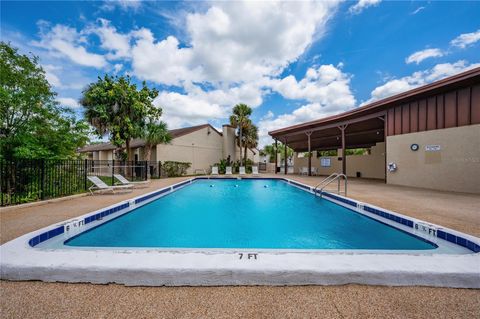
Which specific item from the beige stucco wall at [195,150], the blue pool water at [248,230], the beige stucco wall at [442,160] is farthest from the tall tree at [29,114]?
the beige stucco wall at [442,160]

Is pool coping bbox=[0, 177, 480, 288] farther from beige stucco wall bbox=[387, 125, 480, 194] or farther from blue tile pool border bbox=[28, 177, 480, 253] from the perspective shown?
beige stucco wall bbox=[387, 125, 480, 194]

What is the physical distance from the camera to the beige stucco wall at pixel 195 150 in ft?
59.2

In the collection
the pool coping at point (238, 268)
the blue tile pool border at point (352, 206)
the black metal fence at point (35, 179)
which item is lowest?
the blue tile pool border at point (352, 206)

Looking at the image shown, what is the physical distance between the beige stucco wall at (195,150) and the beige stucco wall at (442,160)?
16.4 m

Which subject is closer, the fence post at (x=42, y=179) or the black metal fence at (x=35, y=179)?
the black metal fence at (x=35, y=179)

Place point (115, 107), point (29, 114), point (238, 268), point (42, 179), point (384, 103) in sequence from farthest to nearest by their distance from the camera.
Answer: point (115, 107) < point (384, 103) < point (29, 114) < point (42, 179) < point (238, 268)

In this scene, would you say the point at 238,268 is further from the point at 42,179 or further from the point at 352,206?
the point at 42,179

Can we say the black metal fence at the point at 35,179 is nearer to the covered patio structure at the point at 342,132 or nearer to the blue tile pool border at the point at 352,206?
the blue tile pool border at the point at 352,206

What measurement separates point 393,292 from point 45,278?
3677 mm

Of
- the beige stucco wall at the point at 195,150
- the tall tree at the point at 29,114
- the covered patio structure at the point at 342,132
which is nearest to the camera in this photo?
the tall tree at the point at 29,114

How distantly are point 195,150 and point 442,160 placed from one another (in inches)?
717

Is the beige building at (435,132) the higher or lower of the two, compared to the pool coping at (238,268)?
higher

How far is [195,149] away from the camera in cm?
2052

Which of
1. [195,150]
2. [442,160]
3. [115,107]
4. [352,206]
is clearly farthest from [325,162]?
[115,107]
